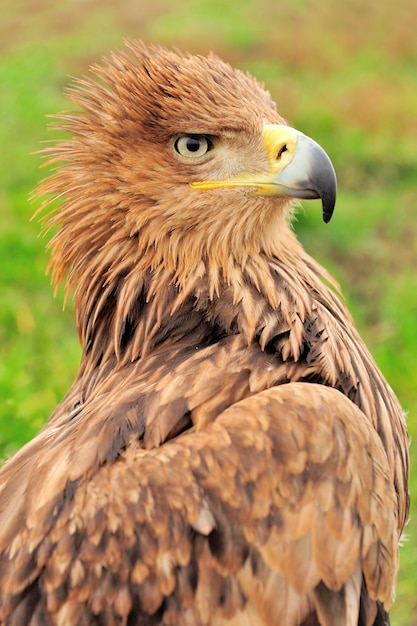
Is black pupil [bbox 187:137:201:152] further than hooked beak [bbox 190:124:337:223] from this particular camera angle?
Yes

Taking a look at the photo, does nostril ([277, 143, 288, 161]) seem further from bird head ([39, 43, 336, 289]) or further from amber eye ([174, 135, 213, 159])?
amber eye ([174, 135, 213, 159])

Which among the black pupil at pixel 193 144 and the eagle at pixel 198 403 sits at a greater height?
the black pupil at pixel 193 144

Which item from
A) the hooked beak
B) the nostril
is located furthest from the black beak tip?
the nostril

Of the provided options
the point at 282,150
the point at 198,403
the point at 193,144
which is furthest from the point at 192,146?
the point at 198,403

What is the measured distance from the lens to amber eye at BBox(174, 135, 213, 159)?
354 cm

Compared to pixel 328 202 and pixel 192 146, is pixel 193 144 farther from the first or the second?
pixel 328 202

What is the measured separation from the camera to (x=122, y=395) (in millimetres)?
3316

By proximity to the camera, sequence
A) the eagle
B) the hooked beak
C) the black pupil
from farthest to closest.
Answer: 1. the black pupil
2. the hooked beak
3. the eagle

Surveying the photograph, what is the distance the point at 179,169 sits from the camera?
11.6ft

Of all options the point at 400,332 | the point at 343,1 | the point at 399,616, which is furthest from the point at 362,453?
the point at 343,1

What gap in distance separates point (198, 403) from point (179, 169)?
92 centimetres

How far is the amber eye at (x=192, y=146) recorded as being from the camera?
354 centimetres

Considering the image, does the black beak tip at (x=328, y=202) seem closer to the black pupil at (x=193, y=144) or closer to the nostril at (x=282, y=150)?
the nostril at (x=282, y=150)

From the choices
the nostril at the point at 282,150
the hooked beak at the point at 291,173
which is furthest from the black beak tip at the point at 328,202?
the nostril at the point at 282,150
